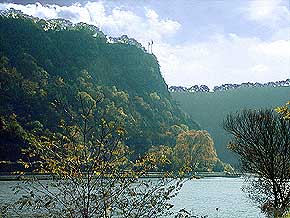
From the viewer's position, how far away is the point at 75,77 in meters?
121

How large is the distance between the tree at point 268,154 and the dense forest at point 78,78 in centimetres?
4788

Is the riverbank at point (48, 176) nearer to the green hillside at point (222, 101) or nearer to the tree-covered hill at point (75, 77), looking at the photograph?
the tree-covered hill at point (75, 77)

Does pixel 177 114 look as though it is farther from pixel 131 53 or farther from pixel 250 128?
pixel 250 128

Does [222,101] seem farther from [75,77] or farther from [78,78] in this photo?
[78,78]

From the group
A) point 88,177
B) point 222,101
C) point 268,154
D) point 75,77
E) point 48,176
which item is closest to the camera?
point 88,177

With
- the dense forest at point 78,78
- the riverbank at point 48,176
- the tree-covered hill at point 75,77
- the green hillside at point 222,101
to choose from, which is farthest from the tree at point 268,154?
the green hillside at point 222,101

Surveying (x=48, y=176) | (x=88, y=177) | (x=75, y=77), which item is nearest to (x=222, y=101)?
(x=75, y=77)

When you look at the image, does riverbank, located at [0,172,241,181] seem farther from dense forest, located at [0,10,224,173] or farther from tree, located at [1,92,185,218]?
dense forest, located at [0,10,224,173]

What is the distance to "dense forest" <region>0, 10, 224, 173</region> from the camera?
90125 millimetres

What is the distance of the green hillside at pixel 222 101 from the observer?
571 feet

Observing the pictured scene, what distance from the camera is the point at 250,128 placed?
90.4 feet

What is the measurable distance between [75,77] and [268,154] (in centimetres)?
9823

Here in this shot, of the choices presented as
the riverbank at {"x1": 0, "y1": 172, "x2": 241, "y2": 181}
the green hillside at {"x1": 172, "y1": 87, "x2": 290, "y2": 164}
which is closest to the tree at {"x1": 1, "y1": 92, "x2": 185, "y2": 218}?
the riverbank at {"x1": 0, "y1": 172, "x2": 241, "y2": 181}

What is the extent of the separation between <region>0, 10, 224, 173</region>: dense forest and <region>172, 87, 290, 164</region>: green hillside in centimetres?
2700
